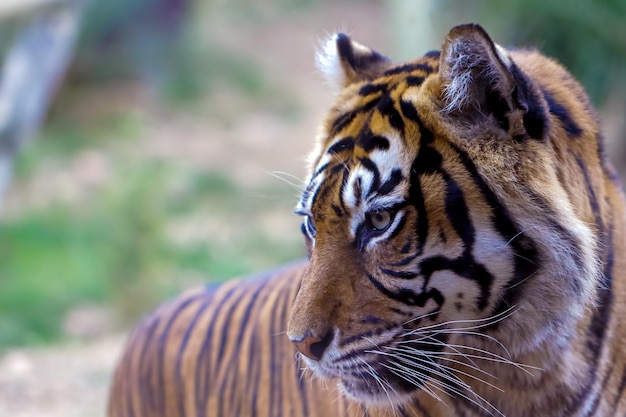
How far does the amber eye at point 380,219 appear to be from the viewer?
1.94 meters

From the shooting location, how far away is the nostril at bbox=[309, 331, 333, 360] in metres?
A: 1.94

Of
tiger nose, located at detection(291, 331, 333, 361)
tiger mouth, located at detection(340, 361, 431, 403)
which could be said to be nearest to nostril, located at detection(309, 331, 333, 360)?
tiger nose, located at detection(291, 331, 333, 361)

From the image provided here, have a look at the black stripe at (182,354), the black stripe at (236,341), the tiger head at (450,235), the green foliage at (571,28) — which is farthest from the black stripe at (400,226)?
the green foliage at (571,28)

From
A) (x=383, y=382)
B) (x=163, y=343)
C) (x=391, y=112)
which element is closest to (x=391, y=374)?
(x=383, y=382)

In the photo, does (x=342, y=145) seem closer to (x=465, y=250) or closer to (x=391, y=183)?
(x=391, y=183)

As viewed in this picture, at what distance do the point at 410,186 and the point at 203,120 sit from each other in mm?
9847

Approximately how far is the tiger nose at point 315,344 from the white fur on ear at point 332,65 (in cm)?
75

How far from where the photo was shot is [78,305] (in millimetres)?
7312

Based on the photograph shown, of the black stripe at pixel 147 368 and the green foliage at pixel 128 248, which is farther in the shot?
the green foliage at pixel 128 248

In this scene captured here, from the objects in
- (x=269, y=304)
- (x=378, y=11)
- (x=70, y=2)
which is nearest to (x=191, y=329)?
(x=269, y=304)

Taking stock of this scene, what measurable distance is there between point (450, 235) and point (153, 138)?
30.9 ft

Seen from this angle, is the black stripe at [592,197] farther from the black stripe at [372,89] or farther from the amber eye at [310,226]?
the amber eye at [310,226]

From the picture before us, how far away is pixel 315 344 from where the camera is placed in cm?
195

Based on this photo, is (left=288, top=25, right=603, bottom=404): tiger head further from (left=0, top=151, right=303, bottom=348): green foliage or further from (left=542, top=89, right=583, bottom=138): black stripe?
(left=0, top=151, right=303, bottom=348): green foliage
